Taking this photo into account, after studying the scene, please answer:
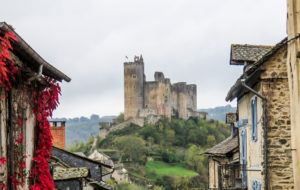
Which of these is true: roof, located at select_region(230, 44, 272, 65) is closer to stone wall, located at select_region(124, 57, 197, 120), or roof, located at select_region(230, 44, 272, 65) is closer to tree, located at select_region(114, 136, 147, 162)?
tree, located at select_region(114, 136, 147, 162)

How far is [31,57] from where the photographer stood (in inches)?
305

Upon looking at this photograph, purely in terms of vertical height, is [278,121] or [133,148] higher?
[278,121]

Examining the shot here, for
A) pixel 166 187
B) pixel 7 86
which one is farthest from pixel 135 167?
pixel 7 86

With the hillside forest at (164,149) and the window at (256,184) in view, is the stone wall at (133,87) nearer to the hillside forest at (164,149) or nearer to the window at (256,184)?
the hillside forest at (164,149)

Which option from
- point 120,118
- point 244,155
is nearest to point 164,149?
point 120,118

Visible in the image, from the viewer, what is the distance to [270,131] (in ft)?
37.4

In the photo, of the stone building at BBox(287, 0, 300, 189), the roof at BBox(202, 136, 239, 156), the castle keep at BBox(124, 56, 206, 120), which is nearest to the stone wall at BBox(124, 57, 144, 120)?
the castle keep at BBox(124, 56, 206, 120)

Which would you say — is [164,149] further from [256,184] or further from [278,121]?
[278,121]

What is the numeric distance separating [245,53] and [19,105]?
26.4 feet

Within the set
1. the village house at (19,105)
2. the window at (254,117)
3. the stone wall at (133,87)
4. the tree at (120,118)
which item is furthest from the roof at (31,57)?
the tree at (120,118)

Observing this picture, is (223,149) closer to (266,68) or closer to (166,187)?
(266,68)

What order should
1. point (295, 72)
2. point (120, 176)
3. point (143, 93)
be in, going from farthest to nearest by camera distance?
point (143, 93) → point (120, 176) → point (295, 72)

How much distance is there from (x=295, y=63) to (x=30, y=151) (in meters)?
4.69

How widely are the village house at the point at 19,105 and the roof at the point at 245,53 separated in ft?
20.8
